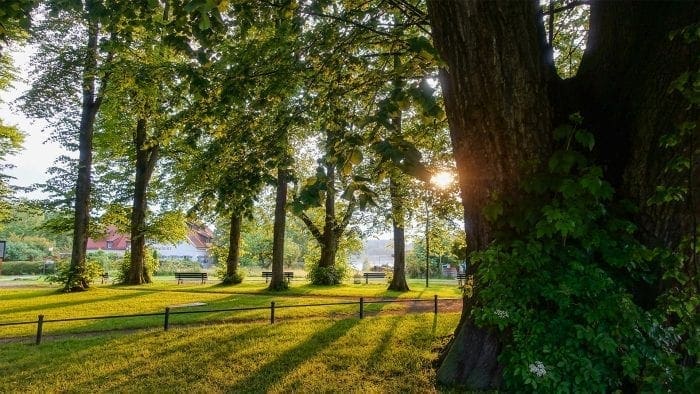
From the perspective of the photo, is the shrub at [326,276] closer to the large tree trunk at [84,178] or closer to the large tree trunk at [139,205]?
the large tree trunk at [139,205]

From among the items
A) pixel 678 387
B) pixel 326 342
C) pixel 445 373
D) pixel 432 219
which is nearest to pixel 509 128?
pixel 678 387

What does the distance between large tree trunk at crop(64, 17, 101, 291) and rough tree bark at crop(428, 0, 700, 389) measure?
20.2 metres

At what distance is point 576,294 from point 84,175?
22786 mm

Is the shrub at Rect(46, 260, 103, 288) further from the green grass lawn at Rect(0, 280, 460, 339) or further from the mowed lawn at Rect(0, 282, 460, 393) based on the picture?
the mowed lawn at Rect(0, 282, 460, 393)

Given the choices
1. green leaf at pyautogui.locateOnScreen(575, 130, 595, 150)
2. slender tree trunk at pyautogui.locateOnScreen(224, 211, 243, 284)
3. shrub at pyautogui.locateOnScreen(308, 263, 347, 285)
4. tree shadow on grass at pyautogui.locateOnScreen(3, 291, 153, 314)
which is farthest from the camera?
slender tree trunk at pyautogui.locateOnScreen(224, 211, 243, 284)

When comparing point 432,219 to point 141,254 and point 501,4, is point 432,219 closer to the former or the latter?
point 141,254

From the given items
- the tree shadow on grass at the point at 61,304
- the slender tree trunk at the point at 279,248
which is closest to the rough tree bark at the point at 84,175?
the tree shadow on grass at the point at 61,304

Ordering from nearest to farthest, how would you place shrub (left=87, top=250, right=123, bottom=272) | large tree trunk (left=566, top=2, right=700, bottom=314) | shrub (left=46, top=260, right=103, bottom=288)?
large tree trunk (left=566, top=2, right=700, bottom=314), shrub (left=46, top=260, right=103, bottom=288), shrub (left=87, top=250, right=123, bottom=272)

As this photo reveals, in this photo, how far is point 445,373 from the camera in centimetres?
512

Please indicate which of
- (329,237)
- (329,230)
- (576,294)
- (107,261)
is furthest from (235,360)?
(107,261)

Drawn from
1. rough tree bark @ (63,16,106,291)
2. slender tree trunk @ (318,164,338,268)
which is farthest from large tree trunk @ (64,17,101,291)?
slender tree trunk @ (318,164,338,268)

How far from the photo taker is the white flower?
3.28 metres

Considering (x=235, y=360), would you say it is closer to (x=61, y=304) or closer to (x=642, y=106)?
(x=642, y=106)

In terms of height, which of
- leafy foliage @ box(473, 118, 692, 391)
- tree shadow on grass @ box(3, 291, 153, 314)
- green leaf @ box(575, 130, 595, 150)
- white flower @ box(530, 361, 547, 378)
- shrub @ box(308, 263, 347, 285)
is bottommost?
tree shadow on grass @ box(3, 291, 153, 314)
